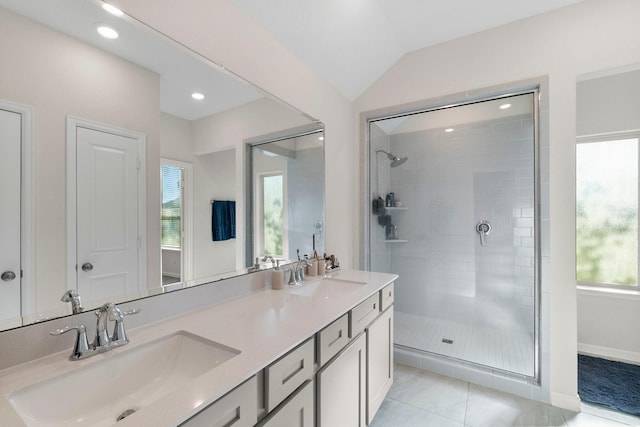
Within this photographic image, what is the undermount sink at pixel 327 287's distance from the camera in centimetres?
175

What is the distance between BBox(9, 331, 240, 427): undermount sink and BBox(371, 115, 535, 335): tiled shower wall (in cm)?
203

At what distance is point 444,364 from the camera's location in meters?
2.31

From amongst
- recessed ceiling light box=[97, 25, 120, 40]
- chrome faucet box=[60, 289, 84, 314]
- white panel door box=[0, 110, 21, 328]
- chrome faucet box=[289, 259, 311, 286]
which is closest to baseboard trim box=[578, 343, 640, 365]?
chrome faucet box=[289, 259, 311, 286]

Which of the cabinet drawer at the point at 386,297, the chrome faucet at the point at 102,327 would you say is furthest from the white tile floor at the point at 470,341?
the chrome faucet at the point at 102,327

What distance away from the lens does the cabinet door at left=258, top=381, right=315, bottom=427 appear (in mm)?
896

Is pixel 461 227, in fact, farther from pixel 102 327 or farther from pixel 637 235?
pixel 102 327

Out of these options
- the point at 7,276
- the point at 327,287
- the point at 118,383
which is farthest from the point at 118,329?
the point at 327,287

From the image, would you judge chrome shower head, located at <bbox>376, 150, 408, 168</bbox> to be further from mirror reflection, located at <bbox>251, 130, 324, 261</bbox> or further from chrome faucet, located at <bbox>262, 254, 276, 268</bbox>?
chrome faucet, located at <bbox>262, 254, 276, 268</bbox>

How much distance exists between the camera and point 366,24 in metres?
2.01

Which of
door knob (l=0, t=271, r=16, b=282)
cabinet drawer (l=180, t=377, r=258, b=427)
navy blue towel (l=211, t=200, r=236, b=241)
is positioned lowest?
cabinet drawer (l=180, t=377, r=258, b=427)

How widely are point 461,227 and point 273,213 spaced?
1950 mm

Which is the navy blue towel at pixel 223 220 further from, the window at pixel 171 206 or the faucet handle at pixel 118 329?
the faucet handle at pixel 118 329

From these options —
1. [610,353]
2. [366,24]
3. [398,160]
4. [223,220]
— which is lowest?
[610,353]

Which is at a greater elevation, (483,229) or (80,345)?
(483,229)
